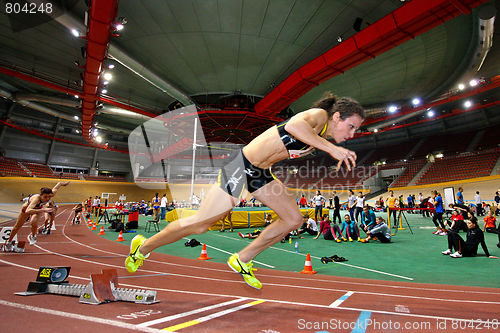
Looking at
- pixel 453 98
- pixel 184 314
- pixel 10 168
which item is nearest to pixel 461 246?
pixel 184 314

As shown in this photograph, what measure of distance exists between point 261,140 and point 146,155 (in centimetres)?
4196

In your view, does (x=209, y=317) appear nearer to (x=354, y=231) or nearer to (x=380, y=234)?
(x=380, y=234)

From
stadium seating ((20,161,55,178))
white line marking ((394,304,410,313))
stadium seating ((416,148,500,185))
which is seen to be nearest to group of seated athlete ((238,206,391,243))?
white line marking ((394,304,410,313))

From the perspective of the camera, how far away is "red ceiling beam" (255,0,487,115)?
835cm

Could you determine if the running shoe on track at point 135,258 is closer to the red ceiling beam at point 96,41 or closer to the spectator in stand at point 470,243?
the spectator in stand at point 470,243

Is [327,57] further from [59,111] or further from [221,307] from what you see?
[59,111]

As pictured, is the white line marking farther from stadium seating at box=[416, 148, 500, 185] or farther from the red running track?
stadium seating at box=[416, 148, 500, 185]

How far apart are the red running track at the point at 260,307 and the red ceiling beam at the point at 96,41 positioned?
7.71 metres

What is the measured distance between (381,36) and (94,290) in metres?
11.7

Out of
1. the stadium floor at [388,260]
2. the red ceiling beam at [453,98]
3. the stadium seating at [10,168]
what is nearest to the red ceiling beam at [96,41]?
the stadium floor at [388,260]

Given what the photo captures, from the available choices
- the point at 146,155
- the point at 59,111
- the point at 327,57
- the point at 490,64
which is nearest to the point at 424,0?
the point at 327,57

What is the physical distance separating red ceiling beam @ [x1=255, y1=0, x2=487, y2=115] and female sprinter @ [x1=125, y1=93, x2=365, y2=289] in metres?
8.90

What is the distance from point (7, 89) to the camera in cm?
2219

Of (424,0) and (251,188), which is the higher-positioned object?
(424,0)
